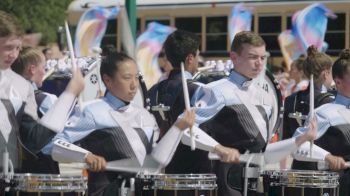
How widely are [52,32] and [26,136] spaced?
105 feet

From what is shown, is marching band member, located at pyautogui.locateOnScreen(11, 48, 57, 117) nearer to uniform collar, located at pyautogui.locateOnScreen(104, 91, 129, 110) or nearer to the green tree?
uniform collar, located at pyautogui.locateOnScreen(104, 91, 129, 110)

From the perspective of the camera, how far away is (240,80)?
25.5 ft

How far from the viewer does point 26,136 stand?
6.47 metres

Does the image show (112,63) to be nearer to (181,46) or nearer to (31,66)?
(31,66)

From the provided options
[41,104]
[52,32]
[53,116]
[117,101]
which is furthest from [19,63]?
[52,32]

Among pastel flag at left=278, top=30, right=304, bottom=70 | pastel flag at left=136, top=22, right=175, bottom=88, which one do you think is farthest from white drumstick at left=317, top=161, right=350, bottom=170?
pastel flag at left=278, top=30, right=304, bottom=70

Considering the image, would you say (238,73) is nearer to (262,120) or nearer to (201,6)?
(262,120)

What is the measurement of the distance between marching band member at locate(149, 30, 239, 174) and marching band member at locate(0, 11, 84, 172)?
4.11 feet

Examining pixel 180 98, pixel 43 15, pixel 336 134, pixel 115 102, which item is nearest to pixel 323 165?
pixel 336 134

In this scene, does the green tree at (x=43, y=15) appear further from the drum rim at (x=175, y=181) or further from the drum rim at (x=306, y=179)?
the drum rim at (x=175, y=181)

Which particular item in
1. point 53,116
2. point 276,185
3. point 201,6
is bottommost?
point 276,185

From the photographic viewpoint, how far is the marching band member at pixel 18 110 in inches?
247

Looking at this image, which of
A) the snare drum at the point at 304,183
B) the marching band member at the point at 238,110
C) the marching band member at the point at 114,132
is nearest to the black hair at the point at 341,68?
the marching band member at the point at 238,110

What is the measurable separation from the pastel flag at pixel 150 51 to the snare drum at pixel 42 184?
1155 centimetres
